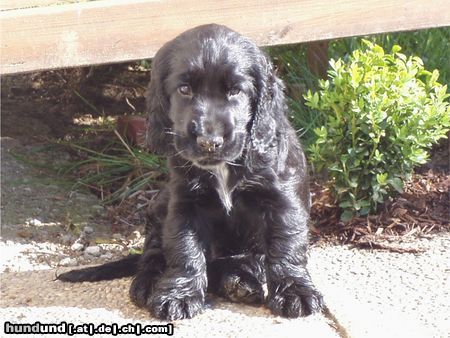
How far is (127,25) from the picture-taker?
16.3ft

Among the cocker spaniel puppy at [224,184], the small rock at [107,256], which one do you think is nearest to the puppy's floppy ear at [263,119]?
the cocker spaniel puppy at [224,184]

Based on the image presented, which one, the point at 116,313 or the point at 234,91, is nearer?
the point at 234,91

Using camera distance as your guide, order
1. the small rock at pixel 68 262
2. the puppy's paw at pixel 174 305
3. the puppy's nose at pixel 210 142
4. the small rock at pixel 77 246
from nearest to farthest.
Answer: the puppy's nose at pixel 210 142
the puppy's paw at pixel 174 305
the small rock at pixel 68 262
the small rock at pixel 77 246

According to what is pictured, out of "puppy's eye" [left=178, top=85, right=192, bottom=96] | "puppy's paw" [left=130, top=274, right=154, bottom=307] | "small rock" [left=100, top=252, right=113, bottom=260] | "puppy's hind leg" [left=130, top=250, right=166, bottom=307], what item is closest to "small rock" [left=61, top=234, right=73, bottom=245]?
"small rock" [left=100, top=252, right=113, bottom=260]

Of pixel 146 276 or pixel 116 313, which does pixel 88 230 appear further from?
pixel 116 313

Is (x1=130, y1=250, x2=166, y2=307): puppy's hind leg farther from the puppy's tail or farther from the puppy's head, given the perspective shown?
the puppy's head

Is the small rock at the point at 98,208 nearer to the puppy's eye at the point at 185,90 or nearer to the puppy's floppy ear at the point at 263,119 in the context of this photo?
the puppy's floppy ear at the point at 263,119

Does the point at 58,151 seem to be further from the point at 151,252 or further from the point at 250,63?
the point at 250,63

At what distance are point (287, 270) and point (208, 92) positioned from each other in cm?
90

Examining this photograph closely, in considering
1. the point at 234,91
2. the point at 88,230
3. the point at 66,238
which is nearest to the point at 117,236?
the point at 88,230

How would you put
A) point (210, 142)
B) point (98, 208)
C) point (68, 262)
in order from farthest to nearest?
point (98, 208)
point (68, 262)
point (210, 142)

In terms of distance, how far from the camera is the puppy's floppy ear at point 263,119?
3943mm

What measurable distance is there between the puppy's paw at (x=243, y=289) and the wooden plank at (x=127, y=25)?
1592 millimetres

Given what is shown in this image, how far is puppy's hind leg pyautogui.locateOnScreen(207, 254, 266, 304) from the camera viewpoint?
4020 millimetres
